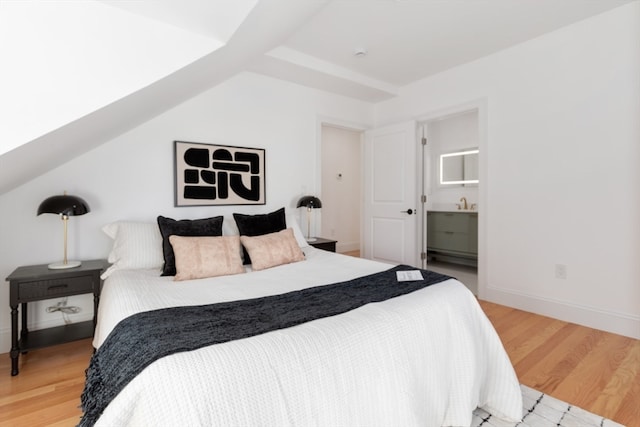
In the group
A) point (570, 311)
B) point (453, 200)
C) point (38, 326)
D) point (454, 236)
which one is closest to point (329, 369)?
point (38, 326)

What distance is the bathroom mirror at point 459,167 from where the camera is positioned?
497cm

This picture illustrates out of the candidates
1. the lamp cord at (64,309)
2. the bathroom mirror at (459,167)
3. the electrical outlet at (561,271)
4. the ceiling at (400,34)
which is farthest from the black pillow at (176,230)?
the bathroom mirror at (459,167)

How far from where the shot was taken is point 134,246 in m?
2.30

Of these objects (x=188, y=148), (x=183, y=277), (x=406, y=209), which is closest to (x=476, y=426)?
(x=183, y=277)

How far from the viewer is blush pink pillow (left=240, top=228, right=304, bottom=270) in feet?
7.76

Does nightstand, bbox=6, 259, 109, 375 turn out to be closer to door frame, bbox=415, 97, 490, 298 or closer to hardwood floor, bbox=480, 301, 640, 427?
hardwood floor, bbox=480, 301, 640, 427

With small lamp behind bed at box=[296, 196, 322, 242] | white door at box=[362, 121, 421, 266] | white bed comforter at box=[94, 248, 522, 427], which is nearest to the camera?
white bed comforter at box=[94, 248, 522, 427]

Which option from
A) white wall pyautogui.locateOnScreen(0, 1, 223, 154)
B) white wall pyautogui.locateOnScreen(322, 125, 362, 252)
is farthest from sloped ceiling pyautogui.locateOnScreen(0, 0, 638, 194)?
white wall pyautogui.locateOnScreen(322, 125, 362, 252)

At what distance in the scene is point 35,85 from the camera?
1.21m

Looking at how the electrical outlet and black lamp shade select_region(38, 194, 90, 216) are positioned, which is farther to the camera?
the electrical outlet

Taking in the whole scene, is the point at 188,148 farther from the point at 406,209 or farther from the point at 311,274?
the point at 406,209

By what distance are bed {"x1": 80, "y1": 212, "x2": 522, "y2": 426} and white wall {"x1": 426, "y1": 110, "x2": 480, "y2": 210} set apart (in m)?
3.82

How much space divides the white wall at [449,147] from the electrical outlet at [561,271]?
224 centimetres

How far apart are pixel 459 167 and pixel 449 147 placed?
1.30ft
